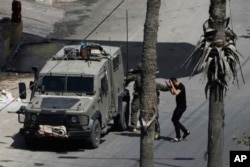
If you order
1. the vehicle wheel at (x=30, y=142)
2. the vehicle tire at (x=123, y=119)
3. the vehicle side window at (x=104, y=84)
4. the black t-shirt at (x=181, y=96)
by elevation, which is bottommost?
the vehicle wheel at (x=30, y=142)

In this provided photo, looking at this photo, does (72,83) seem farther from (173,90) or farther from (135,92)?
(173,90)

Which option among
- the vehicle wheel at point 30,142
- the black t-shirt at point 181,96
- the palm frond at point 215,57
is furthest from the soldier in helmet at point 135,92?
the palm frond at point 215,57

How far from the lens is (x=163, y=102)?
1099 inches

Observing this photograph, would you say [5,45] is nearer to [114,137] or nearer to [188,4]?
[114,137]

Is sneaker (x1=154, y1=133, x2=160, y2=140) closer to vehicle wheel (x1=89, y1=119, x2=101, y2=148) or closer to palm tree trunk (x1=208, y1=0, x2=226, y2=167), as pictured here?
vehicle wheel (x1=89, y1=119, x2=101, y2=148)

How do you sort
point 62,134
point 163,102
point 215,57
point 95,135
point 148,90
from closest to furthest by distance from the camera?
point 215,57 → point 148,90 → point 62,134 → point 95,135 → point 163,102

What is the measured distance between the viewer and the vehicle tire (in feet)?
81.0

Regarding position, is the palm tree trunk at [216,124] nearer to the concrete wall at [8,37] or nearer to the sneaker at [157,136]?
the sneaker at [157,136]

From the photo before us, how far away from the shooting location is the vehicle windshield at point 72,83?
23.1 metres

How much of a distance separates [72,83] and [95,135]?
4.75 feet

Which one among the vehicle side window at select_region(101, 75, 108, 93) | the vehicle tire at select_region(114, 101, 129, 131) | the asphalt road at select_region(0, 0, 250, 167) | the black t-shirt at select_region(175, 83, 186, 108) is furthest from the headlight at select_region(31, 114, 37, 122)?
the black t-shirt at select_region(175, 83, 186, 108)

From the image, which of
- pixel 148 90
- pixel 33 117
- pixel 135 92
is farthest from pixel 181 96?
pixel 148 90

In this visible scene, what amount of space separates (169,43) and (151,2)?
18.5 m

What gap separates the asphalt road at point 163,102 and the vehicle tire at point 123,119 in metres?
0.23
